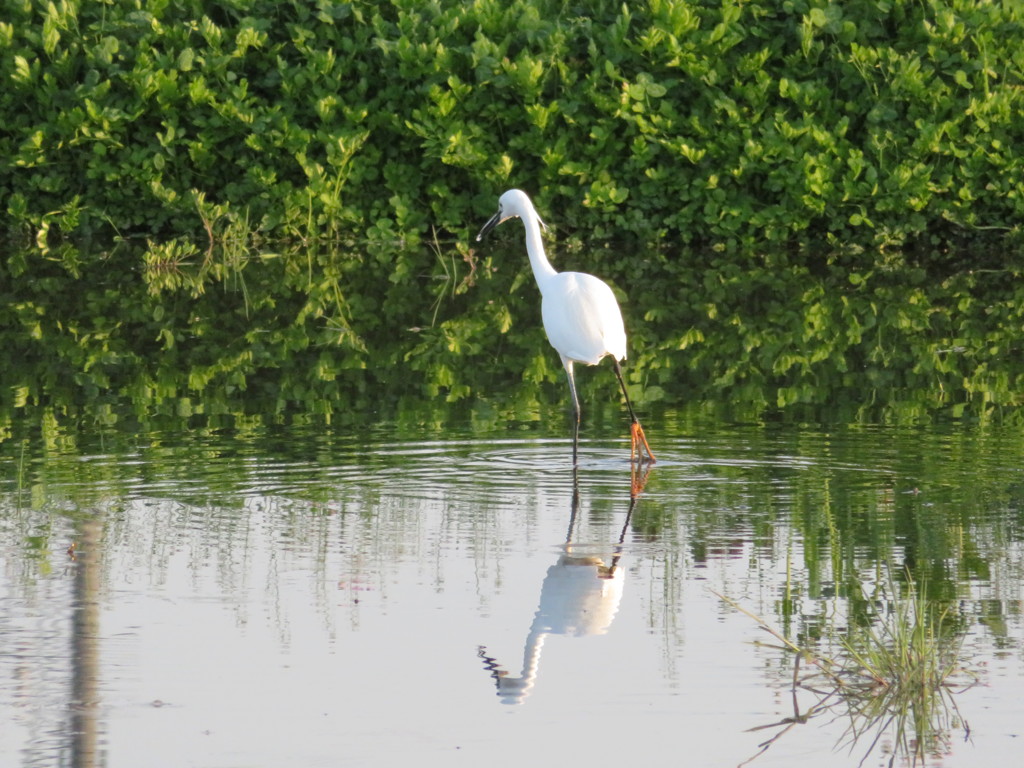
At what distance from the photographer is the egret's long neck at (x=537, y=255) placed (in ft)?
28.8

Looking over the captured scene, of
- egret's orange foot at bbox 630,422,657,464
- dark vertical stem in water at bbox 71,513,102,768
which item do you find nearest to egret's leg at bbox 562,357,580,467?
egret's orange foot at bbox 630,422,657,464

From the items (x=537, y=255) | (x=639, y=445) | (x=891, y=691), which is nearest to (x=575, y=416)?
(x=639, y=445)

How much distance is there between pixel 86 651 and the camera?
5227mm

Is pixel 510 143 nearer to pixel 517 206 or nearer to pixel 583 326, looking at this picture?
pixel 517 206

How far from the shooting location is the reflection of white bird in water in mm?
5043

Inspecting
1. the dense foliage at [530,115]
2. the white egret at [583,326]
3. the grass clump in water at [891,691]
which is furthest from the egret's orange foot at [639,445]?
the dense foliage at [530,115]

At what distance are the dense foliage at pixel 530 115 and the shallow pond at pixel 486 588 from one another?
7.54 m

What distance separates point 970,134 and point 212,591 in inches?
444

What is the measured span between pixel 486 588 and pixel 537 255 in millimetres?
3254

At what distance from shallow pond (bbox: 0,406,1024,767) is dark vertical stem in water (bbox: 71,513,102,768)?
11mm

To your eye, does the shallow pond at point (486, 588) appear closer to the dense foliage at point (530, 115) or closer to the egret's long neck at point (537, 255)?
the egret's long neck at point (537, 255)

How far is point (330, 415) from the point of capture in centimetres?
901

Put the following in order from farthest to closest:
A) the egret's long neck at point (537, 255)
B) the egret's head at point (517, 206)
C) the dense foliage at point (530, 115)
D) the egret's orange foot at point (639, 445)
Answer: the dense foliage at point (530, 115) → the egret's head at point (517, 206) → the egret's long neck at point (537, 255) → the egret's orange foot at point (639, 445)

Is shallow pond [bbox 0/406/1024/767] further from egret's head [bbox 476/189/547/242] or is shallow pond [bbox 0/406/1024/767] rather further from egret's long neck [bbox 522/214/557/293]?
egret's head [bbox 476/189/547/242]
